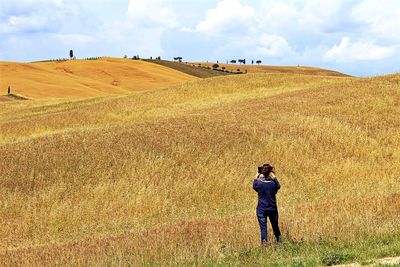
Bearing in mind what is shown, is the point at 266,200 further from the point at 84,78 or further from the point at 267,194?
the point at 84,78

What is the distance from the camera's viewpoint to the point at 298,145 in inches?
1137

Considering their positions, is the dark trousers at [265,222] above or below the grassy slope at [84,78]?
below

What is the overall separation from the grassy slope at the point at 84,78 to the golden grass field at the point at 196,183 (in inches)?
1922

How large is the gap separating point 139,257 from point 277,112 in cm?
2474

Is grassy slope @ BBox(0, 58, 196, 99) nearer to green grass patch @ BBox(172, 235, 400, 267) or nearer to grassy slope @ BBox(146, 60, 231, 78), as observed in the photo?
grassy slope @ BBox(146, 60, 231, 78)

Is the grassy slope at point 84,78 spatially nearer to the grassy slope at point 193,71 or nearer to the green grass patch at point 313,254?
the grassy slope at point 193,71

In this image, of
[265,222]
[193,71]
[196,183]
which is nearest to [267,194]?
[265,222]

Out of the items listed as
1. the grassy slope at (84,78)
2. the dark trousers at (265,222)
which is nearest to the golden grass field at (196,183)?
the dark trousers at (265,222)

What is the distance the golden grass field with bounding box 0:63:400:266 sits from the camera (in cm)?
1473

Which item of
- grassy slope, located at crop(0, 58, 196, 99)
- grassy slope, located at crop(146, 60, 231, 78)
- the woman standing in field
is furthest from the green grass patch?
grassy slope, located at crop(146, 60, 231, 78)

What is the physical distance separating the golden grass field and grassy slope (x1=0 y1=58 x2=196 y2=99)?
1922 inches

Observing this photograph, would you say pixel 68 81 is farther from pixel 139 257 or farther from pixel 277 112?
pixel 139 257

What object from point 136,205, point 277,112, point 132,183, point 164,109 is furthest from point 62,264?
point 164,109

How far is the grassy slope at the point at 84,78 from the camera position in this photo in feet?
288
